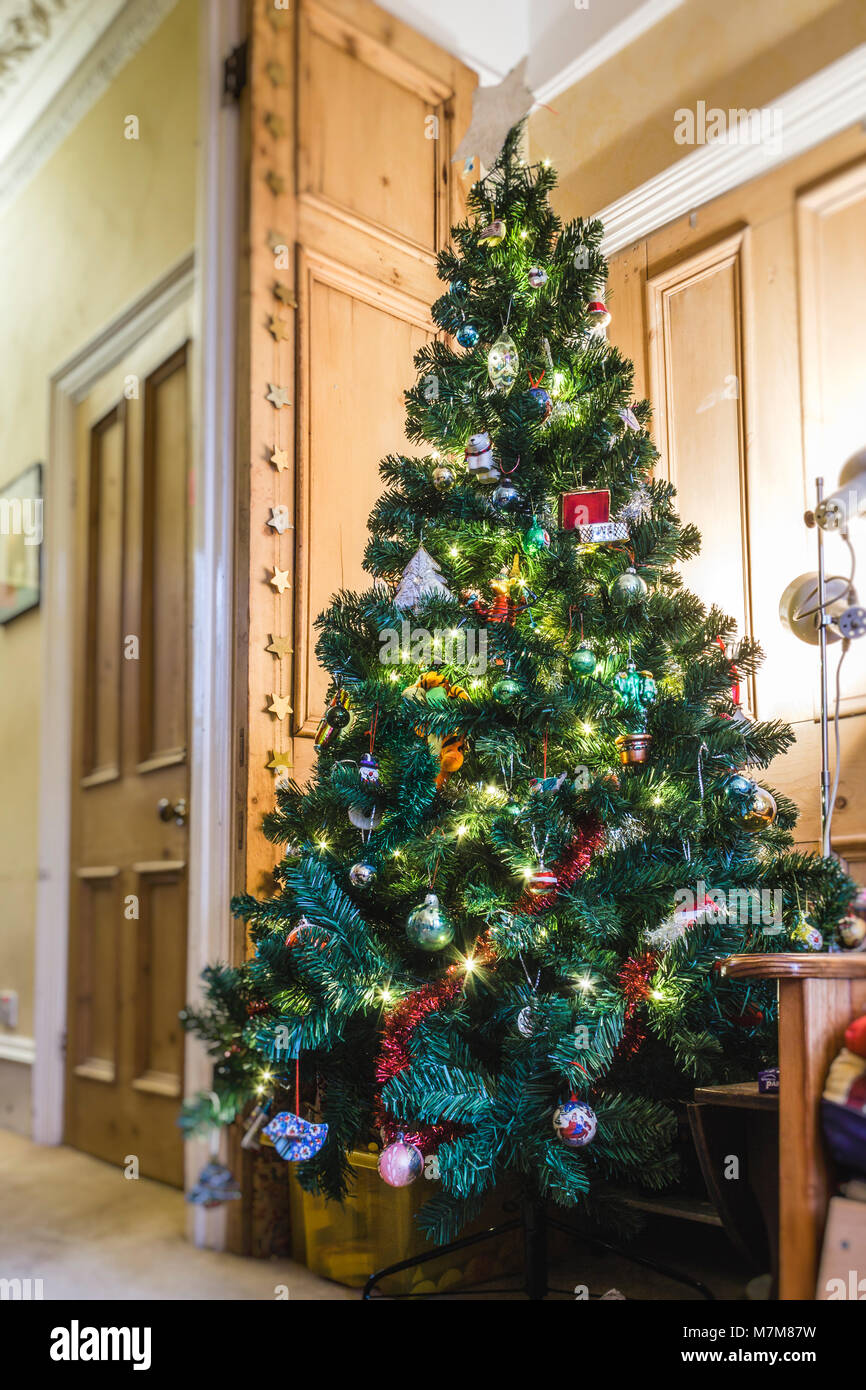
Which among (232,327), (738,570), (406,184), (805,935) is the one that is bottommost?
(805,935)

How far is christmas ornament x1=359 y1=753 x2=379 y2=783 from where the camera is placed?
164 cm

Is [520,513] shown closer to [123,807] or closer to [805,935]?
[805,935]

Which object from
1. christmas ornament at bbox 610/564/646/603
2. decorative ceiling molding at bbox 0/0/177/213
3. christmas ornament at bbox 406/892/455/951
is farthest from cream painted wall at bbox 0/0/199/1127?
christmas ornament at bbox 406/892/455/951

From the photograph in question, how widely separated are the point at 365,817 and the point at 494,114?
6.33 feet

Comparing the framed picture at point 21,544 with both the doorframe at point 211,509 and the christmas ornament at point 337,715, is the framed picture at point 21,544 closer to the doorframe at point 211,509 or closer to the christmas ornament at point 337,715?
the doorframe at point 211,509

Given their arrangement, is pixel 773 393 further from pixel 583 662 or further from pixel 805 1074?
pixel 805 1074

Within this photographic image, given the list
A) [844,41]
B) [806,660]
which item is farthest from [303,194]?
[806,660]

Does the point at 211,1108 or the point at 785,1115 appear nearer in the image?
the point at 785,1115

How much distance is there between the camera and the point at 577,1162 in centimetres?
143

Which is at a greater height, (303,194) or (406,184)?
(406,184)

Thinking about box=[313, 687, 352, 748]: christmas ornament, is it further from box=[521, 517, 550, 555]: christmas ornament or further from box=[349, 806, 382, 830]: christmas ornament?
box=[521, 517, 550, 555]: christmas ornament

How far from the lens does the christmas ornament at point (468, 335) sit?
71.8 inches

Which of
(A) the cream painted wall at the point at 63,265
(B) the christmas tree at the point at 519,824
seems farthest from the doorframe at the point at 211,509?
(B) the christmas tree at the point at 519,824

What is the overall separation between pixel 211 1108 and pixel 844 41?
2153 millimetres
